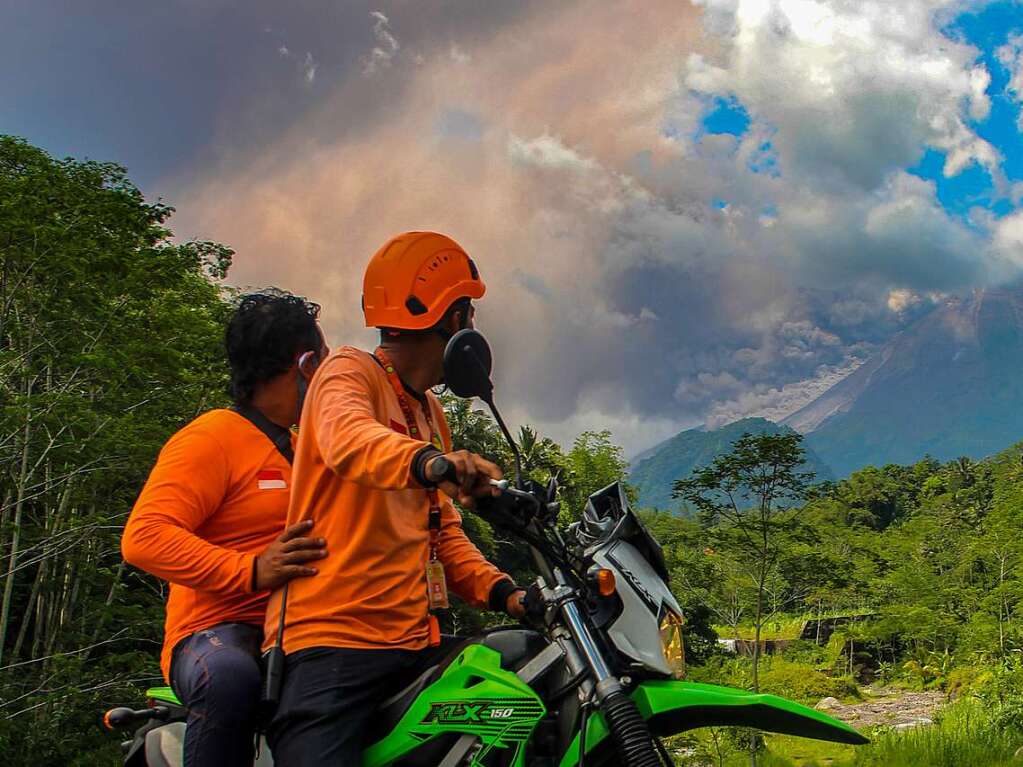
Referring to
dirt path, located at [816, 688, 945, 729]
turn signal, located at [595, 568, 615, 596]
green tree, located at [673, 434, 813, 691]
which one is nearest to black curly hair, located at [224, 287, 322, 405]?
turn signal, located at [595, 568, 615, 596]

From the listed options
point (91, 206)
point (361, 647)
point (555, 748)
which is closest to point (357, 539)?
point (361, 647)

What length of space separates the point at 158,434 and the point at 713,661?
1590 centimetres

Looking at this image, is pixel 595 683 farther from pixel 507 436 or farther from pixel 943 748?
pixel 943 748

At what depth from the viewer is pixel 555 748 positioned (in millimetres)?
2221

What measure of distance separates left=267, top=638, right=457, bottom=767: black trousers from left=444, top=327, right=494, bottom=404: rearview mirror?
72 centimetres

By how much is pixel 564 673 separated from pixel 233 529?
5.18 ft

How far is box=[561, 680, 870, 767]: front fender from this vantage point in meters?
2.15

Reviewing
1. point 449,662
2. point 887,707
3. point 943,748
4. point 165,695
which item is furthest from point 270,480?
point 887,707

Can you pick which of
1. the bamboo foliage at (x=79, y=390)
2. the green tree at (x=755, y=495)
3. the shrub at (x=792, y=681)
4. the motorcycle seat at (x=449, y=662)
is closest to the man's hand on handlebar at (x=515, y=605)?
the motorcycle seat at (x=449, y=662)

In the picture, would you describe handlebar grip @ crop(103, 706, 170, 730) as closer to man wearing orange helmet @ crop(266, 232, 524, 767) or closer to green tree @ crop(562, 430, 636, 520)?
man wearing orange helmet @ crop(266, 232, 524, 767)

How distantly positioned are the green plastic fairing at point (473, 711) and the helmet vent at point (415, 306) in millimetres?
870

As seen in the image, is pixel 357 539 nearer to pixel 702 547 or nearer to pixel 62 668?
pixel 62 668

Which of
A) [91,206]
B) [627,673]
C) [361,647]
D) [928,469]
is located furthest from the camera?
[928,469]

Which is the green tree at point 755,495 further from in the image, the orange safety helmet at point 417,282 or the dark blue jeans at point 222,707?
the orange safety helmet at point 417,282
